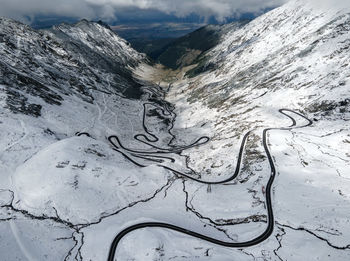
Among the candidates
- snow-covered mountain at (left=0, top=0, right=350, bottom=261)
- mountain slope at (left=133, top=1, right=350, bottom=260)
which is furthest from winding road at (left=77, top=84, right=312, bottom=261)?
mountain slope at (left=133, top=1, right=350, bottom=260)

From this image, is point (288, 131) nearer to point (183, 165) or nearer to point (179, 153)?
point (183, 165)

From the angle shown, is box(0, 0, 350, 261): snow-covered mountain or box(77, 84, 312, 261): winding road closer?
box(0, 0, 350, 261): snow-covered mountain

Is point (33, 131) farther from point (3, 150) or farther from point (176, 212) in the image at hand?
point (176, 212)

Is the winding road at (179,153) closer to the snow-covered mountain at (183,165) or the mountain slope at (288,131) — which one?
the snow-covered mountain at (183,165)

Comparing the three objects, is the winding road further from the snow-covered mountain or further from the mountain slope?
the mountain slope

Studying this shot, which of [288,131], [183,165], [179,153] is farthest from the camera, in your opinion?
[179,153]

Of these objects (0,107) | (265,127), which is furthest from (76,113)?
(265,127)

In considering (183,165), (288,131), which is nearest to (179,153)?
(183,165)

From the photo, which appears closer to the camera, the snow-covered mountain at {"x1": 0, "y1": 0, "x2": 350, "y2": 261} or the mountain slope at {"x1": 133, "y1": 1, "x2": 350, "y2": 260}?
the snow-covered mountain at {"x1": 0, "y1": 0, "x2": 350, "y2": 261}

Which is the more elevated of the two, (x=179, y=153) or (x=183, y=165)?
(x=179, y=153)
